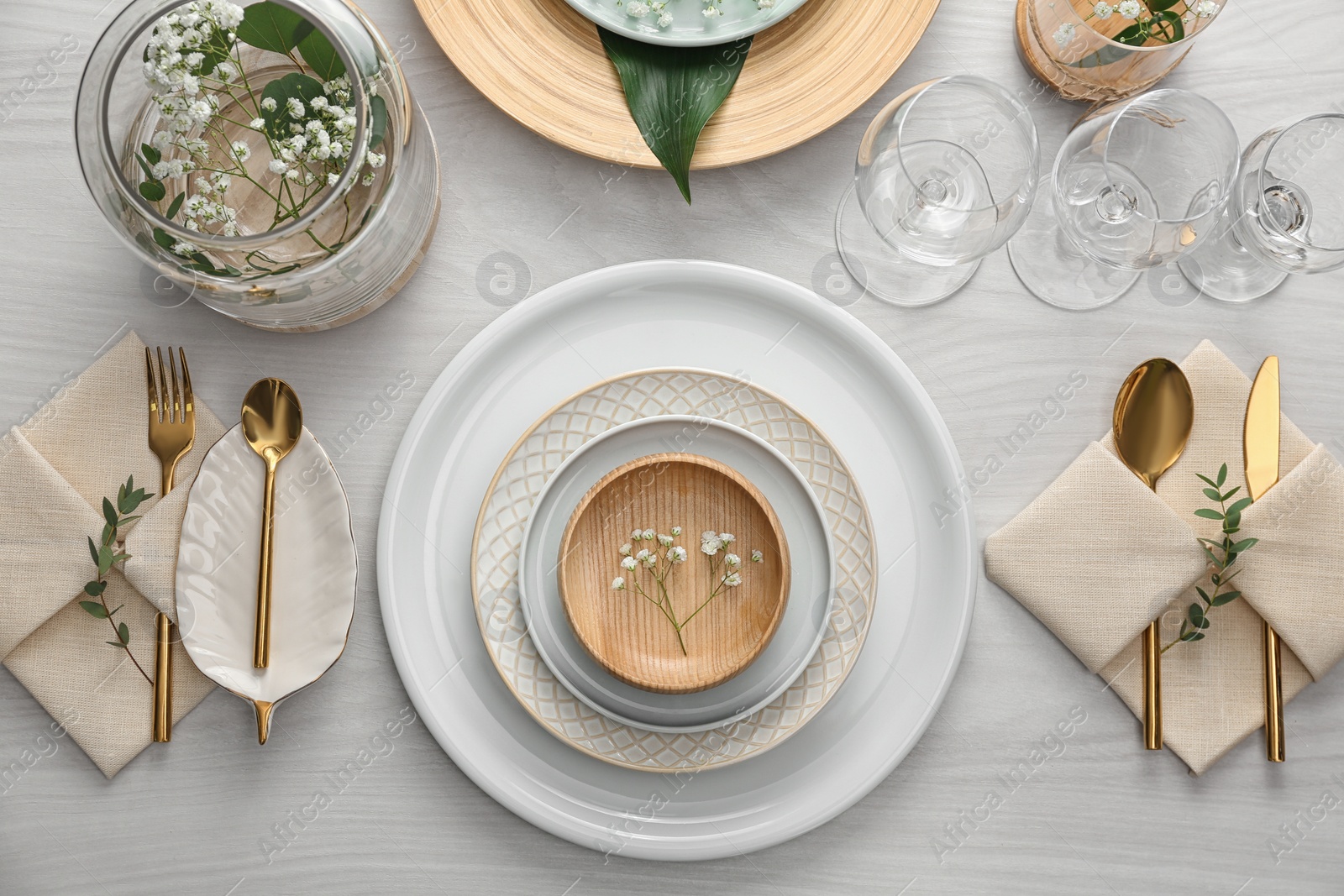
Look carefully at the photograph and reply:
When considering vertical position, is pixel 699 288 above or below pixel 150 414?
above

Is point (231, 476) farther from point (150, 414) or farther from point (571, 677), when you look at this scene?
point (571, 677)

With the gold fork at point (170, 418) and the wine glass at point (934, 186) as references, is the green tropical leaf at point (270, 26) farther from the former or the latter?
the wine glass at point (934, 186)

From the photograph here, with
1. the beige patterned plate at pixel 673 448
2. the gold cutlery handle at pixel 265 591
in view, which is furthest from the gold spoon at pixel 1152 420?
the gold cutlery handle at pixel 265 591

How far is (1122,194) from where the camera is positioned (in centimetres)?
79

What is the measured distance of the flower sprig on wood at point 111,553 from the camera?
2.44 feet

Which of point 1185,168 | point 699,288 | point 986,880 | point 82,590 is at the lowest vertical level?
point 986,880

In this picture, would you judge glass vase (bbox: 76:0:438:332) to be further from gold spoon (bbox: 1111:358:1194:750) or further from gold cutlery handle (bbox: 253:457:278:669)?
gold spoon (bbox: 1111:358:1194:750)

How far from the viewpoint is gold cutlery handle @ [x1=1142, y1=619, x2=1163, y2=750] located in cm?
79

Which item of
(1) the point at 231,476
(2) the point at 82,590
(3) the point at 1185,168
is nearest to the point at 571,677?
(1) the point at 231,476

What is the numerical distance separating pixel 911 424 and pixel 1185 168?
1.13ft

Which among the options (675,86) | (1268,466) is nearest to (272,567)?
(675,86)

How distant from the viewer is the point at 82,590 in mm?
Answer: 770

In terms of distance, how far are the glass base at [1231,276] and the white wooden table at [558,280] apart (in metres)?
0.01

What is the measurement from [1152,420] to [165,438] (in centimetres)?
94
